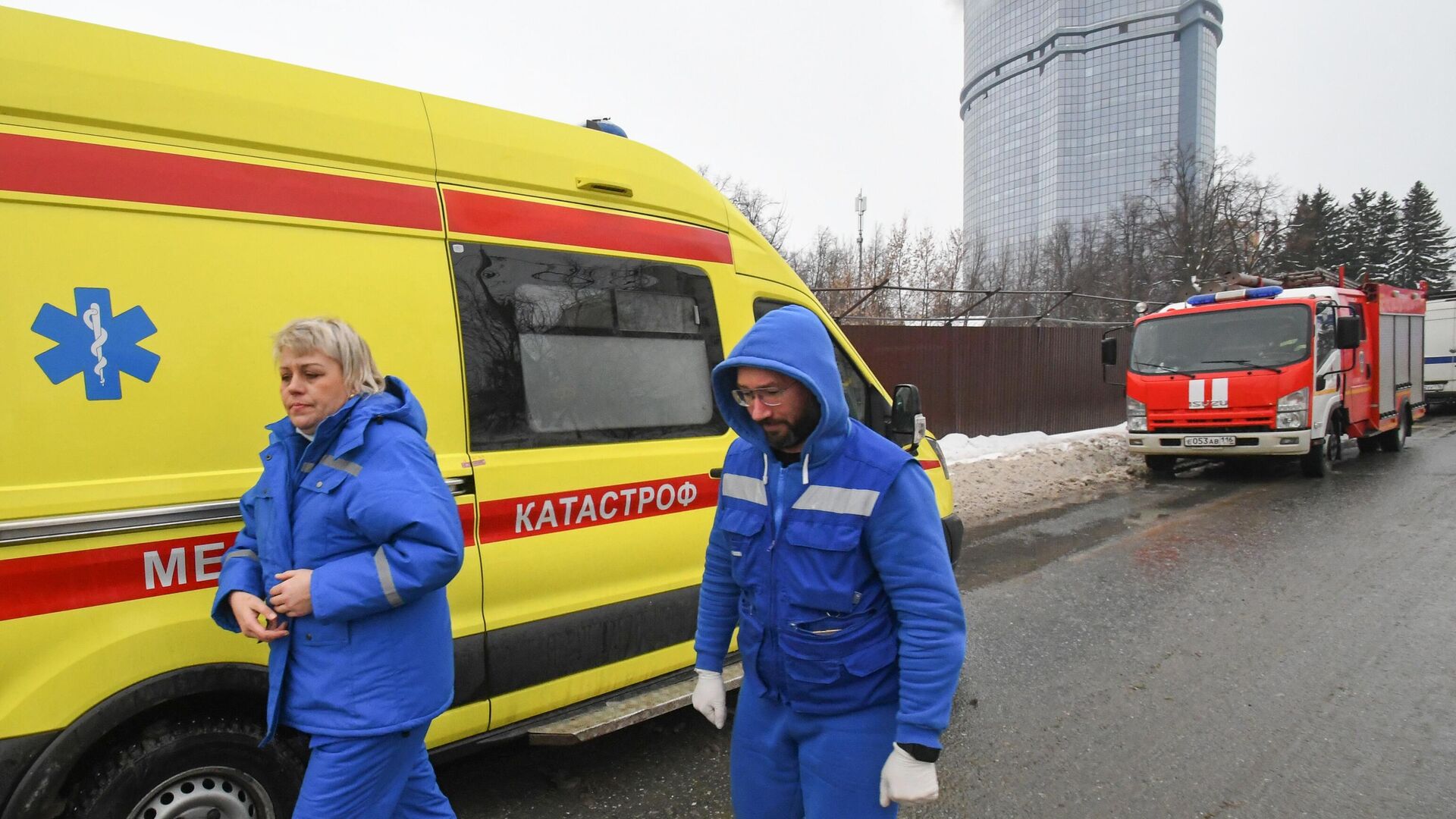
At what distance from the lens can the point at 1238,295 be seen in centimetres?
1016

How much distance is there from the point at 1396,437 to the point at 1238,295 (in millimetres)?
5312

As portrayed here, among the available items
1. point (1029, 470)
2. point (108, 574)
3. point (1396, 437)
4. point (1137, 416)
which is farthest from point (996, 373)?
point (108, 574)

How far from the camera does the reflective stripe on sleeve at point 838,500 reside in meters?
1.71

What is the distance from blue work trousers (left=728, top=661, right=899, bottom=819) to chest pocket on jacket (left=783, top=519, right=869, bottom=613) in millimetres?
273

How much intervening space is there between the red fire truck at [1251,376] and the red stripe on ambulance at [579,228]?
881 centimetres

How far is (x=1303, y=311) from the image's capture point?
9.73m

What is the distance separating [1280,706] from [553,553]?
352 cm

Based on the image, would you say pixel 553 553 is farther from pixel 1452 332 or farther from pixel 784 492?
pixel 1452 332

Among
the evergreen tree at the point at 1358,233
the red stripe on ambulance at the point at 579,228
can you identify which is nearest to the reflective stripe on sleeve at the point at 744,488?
the red stripe on ambulance at the point at 579,228

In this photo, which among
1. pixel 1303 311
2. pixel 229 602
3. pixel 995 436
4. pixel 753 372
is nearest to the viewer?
pixel 753 372

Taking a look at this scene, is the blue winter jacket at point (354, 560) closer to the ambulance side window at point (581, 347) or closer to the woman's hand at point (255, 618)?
the woman's hand at point (255, 618)

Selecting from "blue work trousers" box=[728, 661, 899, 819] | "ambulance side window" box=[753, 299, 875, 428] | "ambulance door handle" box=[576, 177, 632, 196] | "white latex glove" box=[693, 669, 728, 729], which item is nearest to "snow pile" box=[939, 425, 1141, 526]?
"ambulance side window" box=[753, 299, 875, 428]

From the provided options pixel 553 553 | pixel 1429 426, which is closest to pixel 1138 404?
pixel 553 553

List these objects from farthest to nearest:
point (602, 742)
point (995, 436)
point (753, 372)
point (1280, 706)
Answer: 1. point (995, 436)
2. point (1280, 706)
3. point (602, 742)
4. point (753, 372)
